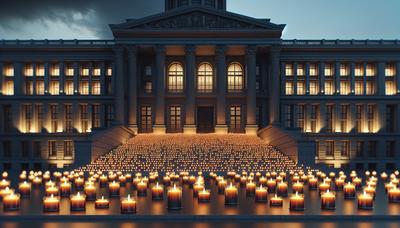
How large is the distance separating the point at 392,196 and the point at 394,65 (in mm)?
68485

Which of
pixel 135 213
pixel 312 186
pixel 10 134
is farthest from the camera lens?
pixel 10 134

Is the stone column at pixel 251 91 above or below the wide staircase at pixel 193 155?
above

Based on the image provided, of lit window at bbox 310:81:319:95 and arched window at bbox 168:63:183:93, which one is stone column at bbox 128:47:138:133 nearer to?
arched window at bbox 168:63:183:93

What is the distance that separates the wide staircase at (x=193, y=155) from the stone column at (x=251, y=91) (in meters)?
4.53

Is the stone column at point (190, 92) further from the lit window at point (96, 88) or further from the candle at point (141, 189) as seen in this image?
the candle at point (141, 189)

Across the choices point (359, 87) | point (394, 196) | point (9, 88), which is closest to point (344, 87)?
point (359, 87)

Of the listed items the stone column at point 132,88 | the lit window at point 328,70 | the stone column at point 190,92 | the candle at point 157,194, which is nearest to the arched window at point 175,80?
the stone column at point 190,92

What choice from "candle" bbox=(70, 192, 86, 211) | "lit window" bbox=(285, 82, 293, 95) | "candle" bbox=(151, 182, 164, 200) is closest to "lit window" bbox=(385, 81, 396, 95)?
"lit window" bbox=(285, 82, 293, 95)

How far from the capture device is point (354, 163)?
8100 centimetres

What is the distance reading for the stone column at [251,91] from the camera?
7694 centimetres

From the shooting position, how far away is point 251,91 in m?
78.1

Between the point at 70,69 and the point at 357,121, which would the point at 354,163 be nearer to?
the point at 357,121

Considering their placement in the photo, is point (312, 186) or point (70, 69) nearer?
point (312, 186)

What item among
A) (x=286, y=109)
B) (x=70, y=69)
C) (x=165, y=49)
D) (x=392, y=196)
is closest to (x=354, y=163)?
(x=286, y=109)
